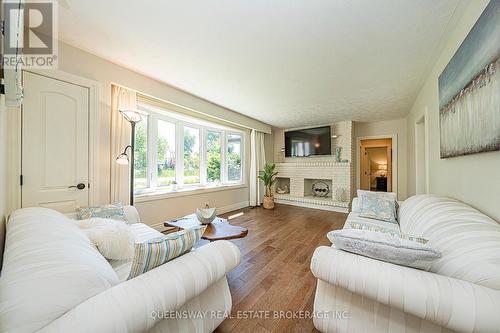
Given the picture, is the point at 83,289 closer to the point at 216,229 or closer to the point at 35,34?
the point at 216,229

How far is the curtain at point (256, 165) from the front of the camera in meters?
5.15

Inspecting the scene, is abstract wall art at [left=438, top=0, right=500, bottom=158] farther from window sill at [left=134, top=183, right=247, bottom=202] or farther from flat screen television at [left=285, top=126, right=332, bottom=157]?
window sill at [left=134, top=183, right=247, bottom=202]

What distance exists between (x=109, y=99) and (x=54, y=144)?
0.80 meters

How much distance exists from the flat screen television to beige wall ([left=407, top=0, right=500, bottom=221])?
2673 mm

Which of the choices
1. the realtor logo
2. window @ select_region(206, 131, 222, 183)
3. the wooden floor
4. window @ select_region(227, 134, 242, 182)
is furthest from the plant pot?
the realtor logo

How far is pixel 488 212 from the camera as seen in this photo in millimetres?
1173

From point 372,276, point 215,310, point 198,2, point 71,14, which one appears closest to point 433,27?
point 198,2

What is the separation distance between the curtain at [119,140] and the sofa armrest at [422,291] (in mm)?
2580

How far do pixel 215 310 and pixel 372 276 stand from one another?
93 centimetres

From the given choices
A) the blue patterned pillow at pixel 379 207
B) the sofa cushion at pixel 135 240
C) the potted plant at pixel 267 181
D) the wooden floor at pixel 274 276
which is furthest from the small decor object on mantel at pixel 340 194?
the sofa cushion at pixel 135 240

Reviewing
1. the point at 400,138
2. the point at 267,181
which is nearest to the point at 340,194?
the point at 267,181

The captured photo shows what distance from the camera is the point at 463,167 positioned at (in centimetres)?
151

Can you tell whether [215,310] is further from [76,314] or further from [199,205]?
[199,205]

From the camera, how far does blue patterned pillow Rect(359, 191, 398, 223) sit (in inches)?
91.4
